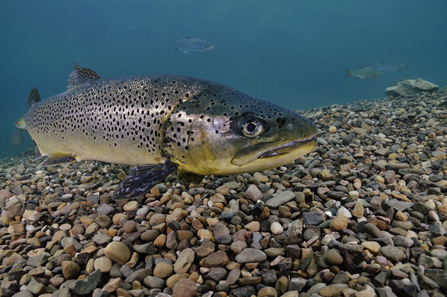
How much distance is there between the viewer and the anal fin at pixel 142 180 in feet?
6.69

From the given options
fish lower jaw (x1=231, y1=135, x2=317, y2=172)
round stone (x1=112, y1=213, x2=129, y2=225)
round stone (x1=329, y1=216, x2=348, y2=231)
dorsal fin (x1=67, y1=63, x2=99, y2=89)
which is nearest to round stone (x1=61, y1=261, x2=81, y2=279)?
round stone (x1=112, y1=213, x2=129, y2=225)

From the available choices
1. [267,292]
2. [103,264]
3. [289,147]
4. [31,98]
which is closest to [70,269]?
[103,264]

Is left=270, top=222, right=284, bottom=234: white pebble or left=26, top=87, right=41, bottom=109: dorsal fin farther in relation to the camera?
left=26, top=87, right=41, bottom=109: dorsal fin

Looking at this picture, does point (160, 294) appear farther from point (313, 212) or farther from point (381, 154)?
point (381, 154)

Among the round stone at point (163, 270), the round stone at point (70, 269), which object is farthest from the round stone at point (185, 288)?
the round stone at point (70, 269)

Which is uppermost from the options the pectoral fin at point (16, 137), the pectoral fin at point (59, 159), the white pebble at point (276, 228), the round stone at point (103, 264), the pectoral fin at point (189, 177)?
the pectoral fin at point (16, 137)

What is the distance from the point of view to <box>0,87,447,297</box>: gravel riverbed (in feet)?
5.55

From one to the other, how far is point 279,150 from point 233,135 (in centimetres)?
39

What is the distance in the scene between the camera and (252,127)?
5.99ft

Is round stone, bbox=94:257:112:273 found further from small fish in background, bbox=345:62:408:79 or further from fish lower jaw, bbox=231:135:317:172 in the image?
small fish in background, bbox=345:62:408:79

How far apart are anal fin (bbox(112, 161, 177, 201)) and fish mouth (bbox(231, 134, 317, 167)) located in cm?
77

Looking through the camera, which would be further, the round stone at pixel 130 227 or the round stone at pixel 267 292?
the round stone at pixel 130 227

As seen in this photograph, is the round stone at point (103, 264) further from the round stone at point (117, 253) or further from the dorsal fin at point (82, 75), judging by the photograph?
the dorsal fin at point (82, 75)

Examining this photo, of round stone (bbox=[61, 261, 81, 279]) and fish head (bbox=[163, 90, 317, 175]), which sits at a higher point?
fish head (bbox=[163, 90, 317, 175])
